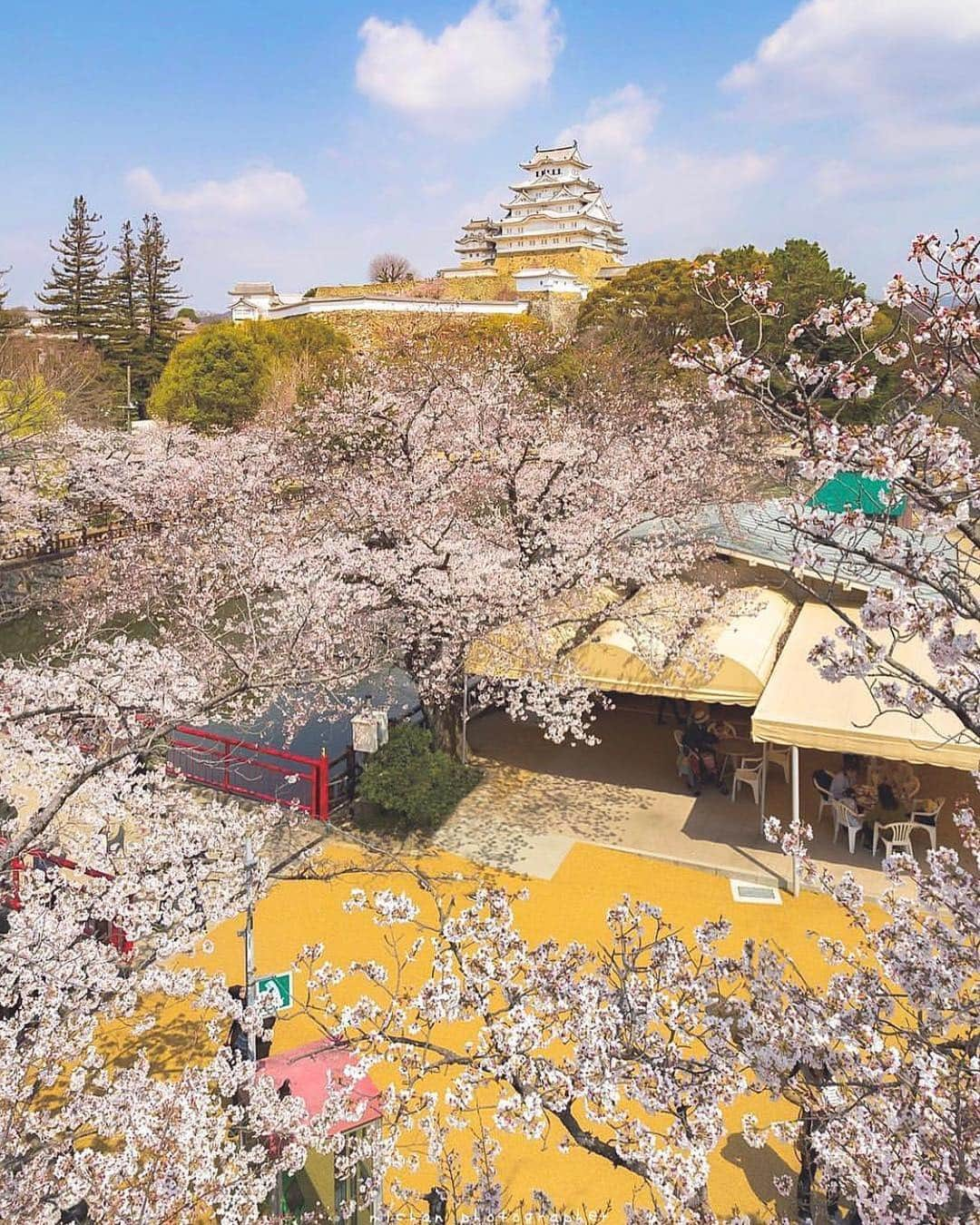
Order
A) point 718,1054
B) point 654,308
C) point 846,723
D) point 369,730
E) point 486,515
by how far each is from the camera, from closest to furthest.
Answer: point 718,1054 → point 846,723 → point 369,730 → point 486,515 → point 654,308

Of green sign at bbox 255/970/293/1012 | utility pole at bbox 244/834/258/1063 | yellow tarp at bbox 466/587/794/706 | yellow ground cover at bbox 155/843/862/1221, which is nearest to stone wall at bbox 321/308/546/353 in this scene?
yellow tarp at bbox 466/587/794/706

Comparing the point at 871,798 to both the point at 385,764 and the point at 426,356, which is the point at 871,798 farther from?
the point at 426,356

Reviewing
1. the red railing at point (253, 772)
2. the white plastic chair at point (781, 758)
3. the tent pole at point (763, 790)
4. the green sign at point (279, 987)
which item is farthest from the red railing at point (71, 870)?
the white plastic chair at point (781, 758)

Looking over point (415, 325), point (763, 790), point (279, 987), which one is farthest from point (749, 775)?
point (415, 325)

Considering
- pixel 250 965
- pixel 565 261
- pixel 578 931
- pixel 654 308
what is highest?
pixel 565 261

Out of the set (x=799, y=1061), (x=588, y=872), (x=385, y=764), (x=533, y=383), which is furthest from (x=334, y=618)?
(x=533, y=383)

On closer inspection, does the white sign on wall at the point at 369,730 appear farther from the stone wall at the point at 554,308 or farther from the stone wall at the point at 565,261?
the stone wall at the point at 565,261

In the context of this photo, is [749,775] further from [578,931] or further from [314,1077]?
[314,1077]
